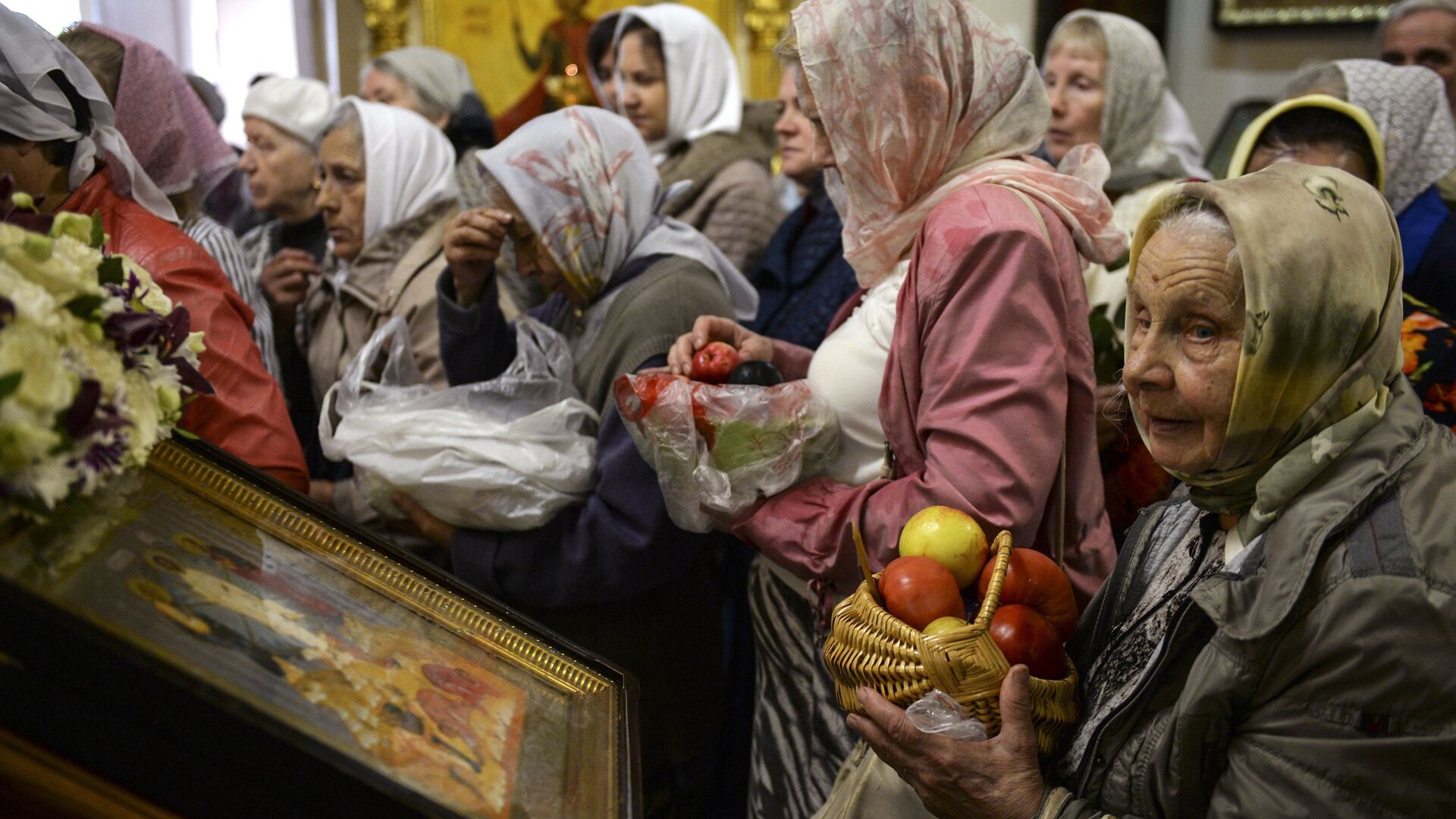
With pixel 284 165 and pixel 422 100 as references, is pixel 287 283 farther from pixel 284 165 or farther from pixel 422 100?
pixel 422 100

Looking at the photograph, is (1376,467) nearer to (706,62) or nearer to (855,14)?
(855,14)

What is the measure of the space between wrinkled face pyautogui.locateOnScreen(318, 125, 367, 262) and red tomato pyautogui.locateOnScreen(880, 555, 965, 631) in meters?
2.33

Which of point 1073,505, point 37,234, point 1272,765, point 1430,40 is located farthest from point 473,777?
point 1430,40

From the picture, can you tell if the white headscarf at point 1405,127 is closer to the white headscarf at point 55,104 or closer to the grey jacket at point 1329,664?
the grey jacket at point 1329,664

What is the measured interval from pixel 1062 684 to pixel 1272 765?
30 cm

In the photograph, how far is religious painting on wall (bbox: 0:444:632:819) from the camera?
1.05 meters

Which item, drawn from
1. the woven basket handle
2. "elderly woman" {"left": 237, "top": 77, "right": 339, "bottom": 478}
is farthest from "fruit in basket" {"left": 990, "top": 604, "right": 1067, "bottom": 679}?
"elderly woman" {"left": 237, "top": 77, "right": 339, "bottom": 478}

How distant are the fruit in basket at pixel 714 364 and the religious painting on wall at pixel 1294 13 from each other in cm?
546

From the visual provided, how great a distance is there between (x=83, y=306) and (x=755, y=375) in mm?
1188

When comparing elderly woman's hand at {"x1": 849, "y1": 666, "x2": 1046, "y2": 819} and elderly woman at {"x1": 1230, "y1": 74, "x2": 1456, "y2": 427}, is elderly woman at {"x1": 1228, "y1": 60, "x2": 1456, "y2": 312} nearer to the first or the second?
elderly woman at {"x1": 1230, "y1": 74, "x2": 1456, "y2": 427}

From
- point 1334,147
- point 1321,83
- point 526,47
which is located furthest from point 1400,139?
point 526,47

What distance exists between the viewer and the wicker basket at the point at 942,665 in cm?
138

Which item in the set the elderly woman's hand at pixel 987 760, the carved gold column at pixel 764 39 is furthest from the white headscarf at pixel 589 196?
the carved gold column at pixel 764 39

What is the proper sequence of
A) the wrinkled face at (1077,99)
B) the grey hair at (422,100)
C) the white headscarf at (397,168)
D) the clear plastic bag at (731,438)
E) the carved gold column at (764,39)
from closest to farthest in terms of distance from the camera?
the clear plastic bag at (731,438)
the white headscarf at (397,168)
the wrinkled face at (1077,99)
the grey hair at (422,100)
the carved gold column at (764,39)
